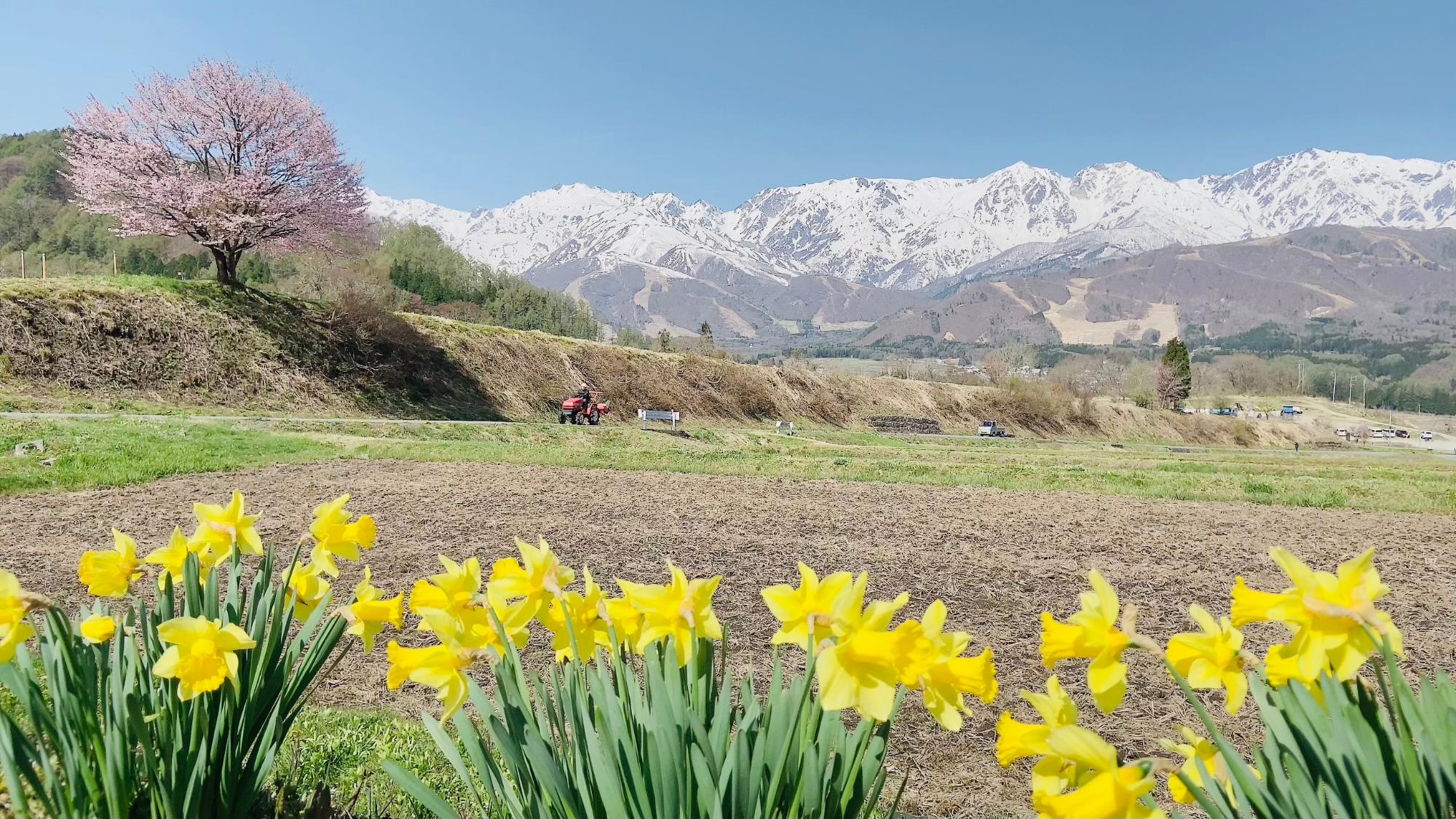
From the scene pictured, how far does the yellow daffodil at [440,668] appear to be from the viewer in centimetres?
164

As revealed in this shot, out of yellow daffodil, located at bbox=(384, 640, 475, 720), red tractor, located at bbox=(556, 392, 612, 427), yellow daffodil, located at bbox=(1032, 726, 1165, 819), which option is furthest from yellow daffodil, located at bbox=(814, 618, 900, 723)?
red tractor, located at bbox=(556, 392, 612, 427)

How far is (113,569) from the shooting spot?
2.02 metres

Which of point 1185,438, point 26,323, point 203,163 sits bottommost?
point 1185,438

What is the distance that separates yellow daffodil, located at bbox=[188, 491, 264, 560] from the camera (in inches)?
80.8

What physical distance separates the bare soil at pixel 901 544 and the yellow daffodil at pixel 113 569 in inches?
83.6

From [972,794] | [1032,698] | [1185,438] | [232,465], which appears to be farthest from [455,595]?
[1185,438]

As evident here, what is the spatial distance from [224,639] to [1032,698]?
1694mm

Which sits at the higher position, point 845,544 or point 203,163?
point 203,163

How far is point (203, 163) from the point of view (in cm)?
2627

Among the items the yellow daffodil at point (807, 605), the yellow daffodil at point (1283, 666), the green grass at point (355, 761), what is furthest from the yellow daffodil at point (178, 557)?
the yellow daffodil at point (1283, 666)

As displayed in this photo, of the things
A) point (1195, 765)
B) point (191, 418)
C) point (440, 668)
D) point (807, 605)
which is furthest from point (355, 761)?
point (191, 418)

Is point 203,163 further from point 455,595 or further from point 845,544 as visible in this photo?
point 455,595

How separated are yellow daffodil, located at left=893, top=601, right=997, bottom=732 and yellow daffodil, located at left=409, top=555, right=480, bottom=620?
91cm

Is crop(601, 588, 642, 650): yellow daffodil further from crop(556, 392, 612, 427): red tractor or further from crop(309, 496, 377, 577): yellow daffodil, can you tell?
crop(556, 392, 612, 427): red tractor
